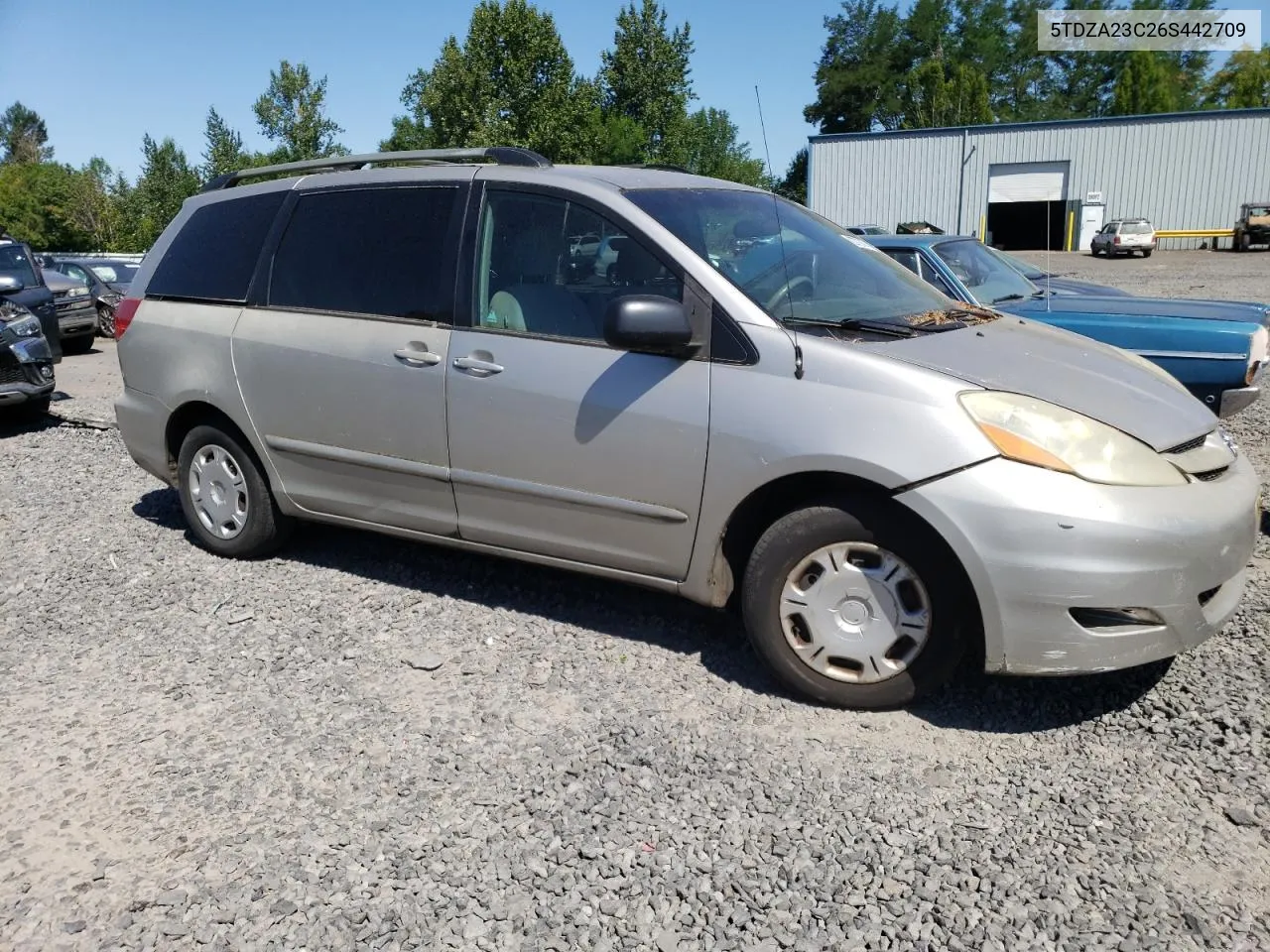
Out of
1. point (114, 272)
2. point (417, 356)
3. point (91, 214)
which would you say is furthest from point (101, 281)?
point (91, 214)

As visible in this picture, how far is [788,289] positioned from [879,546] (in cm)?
107

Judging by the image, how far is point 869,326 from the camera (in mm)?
3805

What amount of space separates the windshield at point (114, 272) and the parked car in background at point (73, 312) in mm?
Result: 1980

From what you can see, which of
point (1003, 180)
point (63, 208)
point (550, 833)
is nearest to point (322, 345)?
point (550, 833)

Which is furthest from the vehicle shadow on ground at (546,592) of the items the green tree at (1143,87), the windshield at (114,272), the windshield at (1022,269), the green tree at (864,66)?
the green tree at (864,66)

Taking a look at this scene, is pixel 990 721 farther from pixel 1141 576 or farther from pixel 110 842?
pixel 110 842

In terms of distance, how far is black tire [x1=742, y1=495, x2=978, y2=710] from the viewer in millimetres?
3338

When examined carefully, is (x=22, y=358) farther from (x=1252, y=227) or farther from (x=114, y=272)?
(x=1252, y=227)

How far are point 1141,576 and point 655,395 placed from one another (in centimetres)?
167

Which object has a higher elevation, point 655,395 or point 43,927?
point 655,395

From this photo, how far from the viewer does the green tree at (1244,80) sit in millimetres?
65750

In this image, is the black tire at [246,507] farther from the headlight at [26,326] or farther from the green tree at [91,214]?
the green tree at [91,214]

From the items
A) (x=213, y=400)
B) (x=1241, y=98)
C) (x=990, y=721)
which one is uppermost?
(x=1241, y=98)

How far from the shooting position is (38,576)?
206 inches
